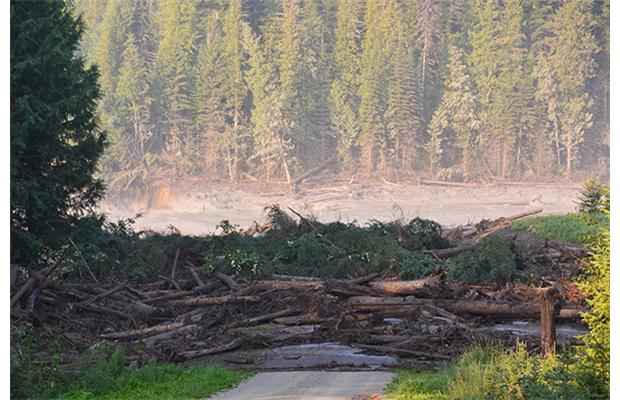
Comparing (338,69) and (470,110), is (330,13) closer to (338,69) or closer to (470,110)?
(338,69)

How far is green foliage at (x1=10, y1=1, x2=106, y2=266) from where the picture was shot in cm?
3247

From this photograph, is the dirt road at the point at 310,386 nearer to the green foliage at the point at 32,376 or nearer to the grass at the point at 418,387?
the grass at the point at 418,387

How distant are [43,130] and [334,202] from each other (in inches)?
2103

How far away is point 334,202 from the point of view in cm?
8625

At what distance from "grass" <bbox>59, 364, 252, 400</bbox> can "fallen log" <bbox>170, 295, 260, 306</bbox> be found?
268 inches

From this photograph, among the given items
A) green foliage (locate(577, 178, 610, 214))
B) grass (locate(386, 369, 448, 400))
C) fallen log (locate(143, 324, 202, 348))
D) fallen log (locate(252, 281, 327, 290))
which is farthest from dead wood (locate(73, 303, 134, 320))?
green foliage (locate(577, 178, 610, 214))

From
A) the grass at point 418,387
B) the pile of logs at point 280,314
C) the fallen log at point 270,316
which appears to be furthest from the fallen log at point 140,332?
the grass at point 418,387

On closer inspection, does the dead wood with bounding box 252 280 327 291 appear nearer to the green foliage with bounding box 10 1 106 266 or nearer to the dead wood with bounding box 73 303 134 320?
the dead wood with bounding box 73 303 134 320

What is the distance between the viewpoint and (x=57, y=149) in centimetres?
3450

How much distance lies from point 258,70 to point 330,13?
9357 millimetres

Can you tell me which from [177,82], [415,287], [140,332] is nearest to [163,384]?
[140,332]

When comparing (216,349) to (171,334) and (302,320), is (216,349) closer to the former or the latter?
(171,334)
